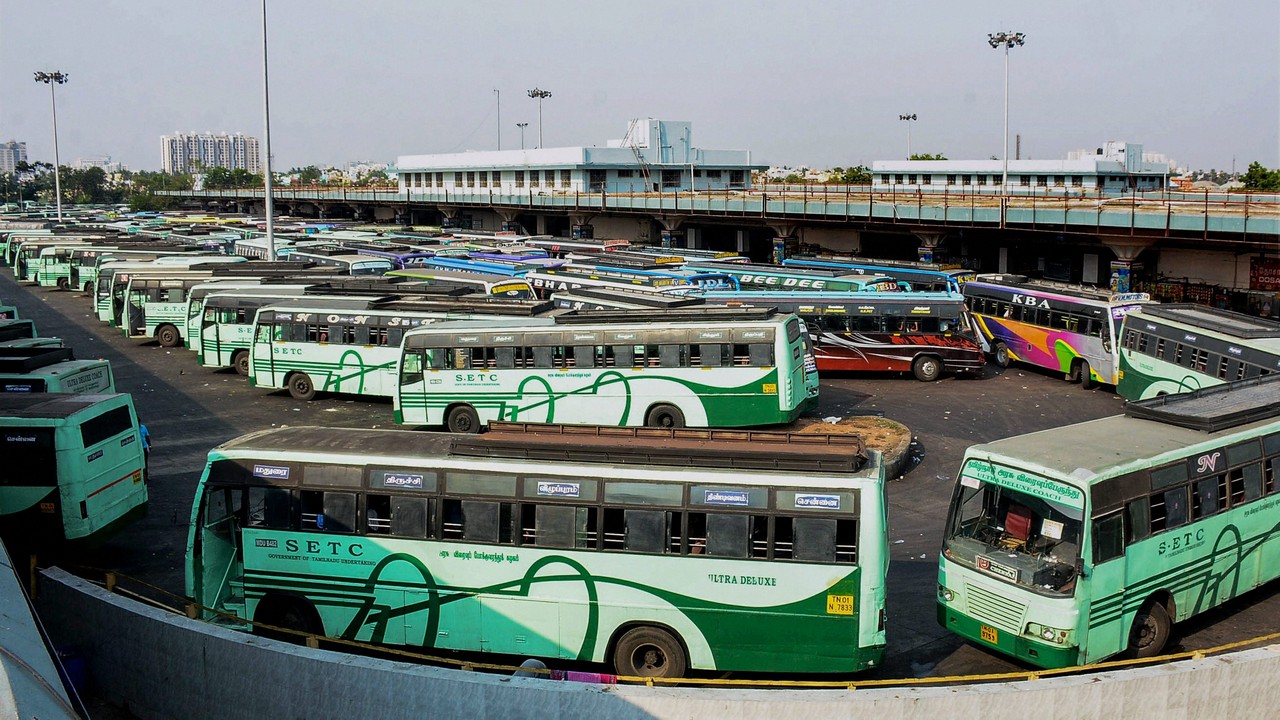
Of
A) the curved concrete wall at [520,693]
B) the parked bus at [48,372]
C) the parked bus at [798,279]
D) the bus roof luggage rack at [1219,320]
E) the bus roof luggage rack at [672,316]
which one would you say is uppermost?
the parked bus at [798,279]

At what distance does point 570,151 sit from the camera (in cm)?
6888

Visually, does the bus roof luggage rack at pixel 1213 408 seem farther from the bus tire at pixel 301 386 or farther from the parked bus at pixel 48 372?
the bus tire at pixel 301 386

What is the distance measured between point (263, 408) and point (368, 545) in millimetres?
14119

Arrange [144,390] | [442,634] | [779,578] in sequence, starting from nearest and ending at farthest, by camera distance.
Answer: [779,578], [442,634], [144,390]

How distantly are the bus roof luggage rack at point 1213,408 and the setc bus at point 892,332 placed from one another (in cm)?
Answer: 1207

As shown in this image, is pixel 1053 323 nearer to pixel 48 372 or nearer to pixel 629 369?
pixel 629 369

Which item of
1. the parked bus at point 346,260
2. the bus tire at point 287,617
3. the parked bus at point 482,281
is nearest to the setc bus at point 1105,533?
the bus tire at point 287,617

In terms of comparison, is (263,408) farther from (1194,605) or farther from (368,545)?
(1194,605)

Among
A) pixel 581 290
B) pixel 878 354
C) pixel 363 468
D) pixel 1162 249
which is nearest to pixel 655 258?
pixel 581 290

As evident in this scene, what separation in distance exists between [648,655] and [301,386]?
15957 mm

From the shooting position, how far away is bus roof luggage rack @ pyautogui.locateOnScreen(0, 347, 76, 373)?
1683 cm

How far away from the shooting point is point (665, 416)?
63.8ft

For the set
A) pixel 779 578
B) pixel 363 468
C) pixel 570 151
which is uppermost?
pixel 570 151

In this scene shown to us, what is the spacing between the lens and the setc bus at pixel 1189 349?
18.5 meters
